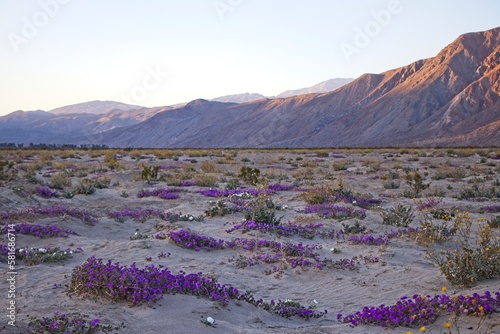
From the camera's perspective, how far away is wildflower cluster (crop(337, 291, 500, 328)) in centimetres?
487

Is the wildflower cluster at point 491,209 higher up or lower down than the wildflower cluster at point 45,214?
lower down

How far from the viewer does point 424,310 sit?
500 cm

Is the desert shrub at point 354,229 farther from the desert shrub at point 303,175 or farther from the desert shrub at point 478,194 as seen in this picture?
the desert shrub at point 303,175

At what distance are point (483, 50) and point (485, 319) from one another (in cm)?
9694

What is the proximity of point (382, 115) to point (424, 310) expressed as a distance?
86.7 m

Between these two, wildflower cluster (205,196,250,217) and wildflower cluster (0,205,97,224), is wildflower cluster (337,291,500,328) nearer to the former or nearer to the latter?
wildflower cluster (205,196,250,217)

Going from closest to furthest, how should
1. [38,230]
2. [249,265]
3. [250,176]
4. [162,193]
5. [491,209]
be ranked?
[249,265] → [38,230] → [491,209] → [162,193] → [250,176]

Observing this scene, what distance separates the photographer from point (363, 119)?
3558 inches

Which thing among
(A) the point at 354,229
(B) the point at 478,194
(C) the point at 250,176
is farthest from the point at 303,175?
(A) the point at 354,229

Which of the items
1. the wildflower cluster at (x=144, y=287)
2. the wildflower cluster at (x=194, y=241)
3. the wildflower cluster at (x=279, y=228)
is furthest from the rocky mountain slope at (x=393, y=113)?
the wildflower cluster at (x=144, y=287)

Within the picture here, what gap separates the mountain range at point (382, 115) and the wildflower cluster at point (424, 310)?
6666 cm

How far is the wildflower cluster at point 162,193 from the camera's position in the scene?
50.5ft

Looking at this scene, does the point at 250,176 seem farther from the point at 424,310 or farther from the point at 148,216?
the point at 424,310

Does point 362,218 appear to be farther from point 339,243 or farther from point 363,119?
point 363,119
